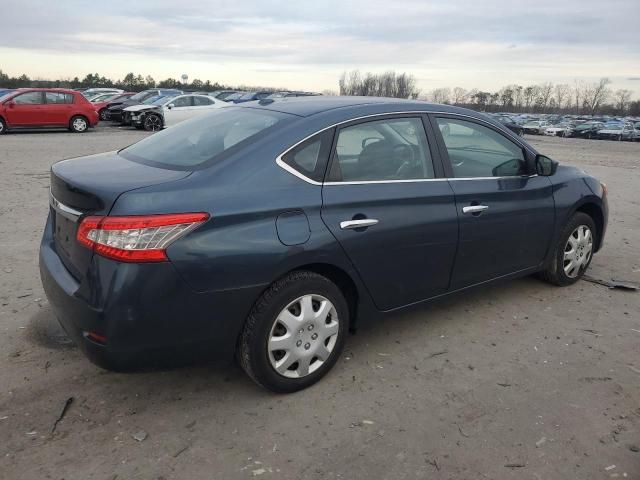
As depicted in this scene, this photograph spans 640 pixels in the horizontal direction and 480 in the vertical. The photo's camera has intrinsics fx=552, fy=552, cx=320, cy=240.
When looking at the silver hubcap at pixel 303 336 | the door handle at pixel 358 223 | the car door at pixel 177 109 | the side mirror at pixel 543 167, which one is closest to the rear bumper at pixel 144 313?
the silver hubcap at pixel 303 336

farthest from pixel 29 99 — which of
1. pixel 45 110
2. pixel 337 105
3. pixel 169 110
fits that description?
pixel 337 105

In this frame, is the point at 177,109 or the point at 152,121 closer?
the point at 177,109

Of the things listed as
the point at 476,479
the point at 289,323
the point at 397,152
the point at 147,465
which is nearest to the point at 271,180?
the point at 289,323

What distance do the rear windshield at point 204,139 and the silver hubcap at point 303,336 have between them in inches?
36.9

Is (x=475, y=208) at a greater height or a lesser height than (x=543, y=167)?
lesser

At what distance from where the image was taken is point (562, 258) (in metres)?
4.73

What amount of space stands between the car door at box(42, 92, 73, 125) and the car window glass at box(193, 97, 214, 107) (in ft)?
14.5

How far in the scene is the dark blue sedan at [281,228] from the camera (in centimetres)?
260

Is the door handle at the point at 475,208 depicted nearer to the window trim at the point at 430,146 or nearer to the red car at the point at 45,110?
the window trim at the point at 430,146

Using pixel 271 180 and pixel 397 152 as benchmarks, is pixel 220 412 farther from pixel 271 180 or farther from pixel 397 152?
pixel 397 152

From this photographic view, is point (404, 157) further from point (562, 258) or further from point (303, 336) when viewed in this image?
point (562, 258)

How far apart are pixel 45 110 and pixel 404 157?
18.8m

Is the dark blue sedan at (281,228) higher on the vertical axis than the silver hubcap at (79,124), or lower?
higher

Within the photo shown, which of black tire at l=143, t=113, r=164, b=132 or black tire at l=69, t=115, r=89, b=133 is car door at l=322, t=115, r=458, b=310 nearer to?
black tire at l=69, t=115, r=89, b=133
